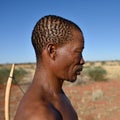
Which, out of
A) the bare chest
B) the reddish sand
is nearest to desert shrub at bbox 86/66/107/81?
the reddish sand

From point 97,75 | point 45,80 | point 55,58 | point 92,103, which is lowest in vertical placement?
point 97,75

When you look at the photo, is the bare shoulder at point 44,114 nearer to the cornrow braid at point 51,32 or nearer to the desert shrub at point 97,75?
the cornrow braid at point 51,32

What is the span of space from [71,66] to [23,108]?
1.01 feet

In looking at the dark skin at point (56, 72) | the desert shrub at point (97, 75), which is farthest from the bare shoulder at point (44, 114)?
the desert shrub at point (97, 75)

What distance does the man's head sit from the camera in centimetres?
155

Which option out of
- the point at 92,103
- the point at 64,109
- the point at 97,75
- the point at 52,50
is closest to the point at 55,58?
the point at 52,50

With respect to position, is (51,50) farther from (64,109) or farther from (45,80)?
(64,109)

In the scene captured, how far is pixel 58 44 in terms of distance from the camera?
1547 millimetres

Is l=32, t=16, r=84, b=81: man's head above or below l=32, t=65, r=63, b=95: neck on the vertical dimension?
above

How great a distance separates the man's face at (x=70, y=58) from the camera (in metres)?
1.57

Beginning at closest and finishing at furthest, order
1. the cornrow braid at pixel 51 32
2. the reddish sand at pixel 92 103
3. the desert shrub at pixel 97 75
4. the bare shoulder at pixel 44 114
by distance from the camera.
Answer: the bare shoulder at pixel 44 114
the cornrow braid at pixel 51 32
the reddish sand at pixel 92 103
the desert shrub at pixel 97 75

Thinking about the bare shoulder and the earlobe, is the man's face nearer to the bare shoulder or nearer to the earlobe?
the earlobe

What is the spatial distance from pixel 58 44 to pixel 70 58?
0.09m

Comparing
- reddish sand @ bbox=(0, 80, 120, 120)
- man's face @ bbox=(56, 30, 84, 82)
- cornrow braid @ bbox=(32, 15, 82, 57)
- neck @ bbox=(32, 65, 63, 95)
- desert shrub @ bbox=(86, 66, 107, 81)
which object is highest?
cornrow braid @ bbox=(32, 15, 82, 57)
